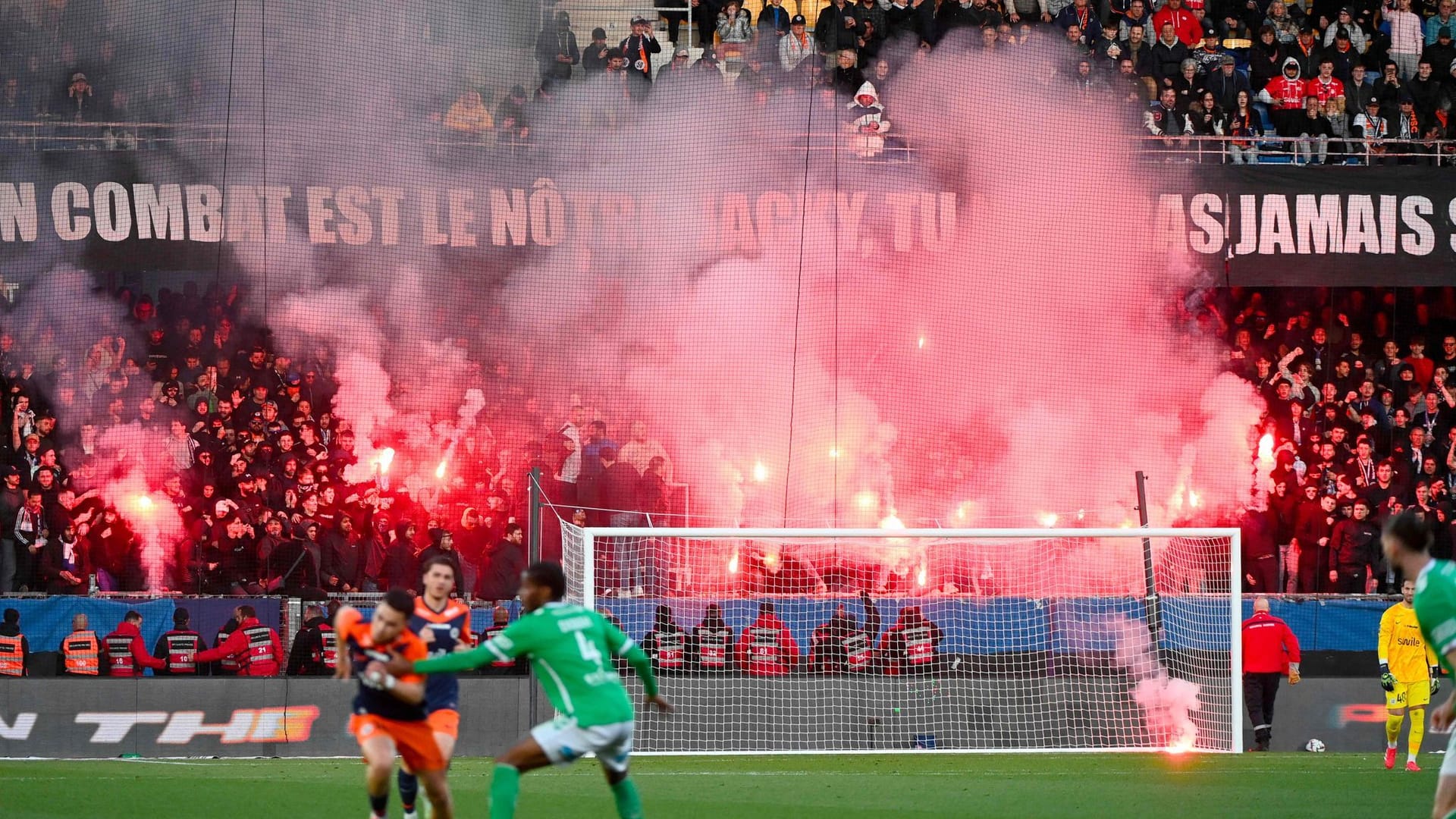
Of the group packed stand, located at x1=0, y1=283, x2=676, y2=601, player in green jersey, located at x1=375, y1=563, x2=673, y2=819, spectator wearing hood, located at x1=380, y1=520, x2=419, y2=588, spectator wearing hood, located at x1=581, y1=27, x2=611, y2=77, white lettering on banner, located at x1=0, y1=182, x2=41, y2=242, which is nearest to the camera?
player in green jersey, located at x1=375, y1=563, x2=673, y2=819

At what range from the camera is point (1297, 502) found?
1502 centimetres

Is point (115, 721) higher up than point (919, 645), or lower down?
lower down

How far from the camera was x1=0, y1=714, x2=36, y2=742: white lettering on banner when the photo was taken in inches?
479

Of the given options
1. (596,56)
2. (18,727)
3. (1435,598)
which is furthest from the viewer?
(596,56)

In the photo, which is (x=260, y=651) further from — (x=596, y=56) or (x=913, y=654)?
(x=596, y=56)

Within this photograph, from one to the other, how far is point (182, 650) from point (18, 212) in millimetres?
4882

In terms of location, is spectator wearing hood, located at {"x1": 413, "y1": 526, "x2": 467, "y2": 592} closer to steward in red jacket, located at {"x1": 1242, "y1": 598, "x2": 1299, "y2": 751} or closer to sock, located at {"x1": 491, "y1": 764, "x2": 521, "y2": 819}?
steward in red jacket, located at {"x1": 1242, "y1": 598, "x2": 1299, "y2": 751}

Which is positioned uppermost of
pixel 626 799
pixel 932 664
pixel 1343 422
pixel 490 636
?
pixel 1343 422

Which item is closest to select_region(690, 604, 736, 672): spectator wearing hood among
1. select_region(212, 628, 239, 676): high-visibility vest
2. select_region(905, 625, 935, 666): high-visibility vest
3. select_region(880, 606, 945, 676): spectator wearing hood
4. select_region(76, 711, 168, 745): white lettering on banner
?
select_region(880, 606, 945, 676): spectator wearing hood

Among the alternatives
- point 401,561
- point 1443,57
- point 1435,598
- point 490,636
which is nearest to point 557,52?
point 401,561

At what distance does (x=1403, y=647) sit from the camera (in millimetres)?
11266

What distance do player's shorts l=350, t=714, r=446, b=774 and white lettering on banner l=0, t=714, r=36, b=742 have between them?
6.80 m

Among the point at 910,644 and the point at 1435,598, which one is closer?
the point at 1435,598

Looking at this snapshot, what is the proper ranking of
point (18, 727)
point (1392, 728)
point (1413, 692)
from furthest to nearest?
point (18, 727) < point (1392, 728) < point (1413, 692)
